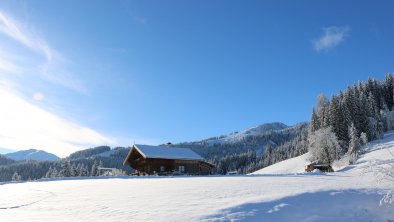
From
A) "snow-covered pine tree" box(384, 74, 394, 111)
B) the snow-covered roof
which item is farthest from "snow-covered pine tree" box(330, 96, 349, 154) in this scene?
the snow-covered roof

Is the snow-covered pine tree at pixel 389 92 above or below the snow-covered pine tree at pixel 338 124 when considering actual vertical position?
above

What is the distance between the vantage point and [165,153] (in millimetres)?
55906

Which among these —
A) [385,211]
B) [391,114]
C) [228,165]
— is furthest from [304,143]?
[385,211]

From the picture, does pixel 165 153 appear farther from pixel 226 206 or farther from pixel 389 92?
pixel 389 92

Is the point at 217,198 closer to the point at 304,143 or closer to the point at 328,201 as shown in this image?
the point at 328,201

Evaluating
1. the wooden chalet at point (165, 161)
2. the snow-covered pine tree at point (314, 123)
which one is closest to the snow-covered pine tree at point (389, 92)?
the snow-covered pine tree at point (314, 123)

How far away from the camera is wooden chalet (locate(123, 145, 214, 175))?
54781 mm

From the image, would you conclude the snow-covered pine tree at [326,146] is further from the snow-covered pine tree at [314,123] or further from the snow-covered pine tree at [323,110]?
the snow-covered pine tree at [314,123]

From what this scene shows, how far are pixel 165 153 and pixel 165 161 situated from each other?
116cm

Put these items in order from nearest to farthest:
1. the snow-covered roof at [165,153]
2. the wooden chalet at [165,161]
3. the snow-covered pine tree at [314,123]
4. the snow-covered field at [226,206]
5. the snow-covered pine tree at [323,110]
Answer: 1. the snow-covered field at [226,206]
2. the snow-covered roof at [165,153]
3. the wooden chalet at [165,161]
4. the snow-covered pine tree at [323,110]
5. the snow-covered pine tree at [314,123]

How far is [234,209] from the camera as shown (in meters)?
13.6

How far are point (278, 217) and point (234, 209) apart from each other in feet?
5.11

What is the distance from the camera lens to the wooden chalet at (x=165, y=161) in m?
54.8

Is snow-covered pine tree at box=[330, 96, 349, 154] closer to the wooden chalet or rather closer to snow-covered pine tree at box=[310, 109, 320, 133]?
snow-covered pine tree at box=[310, 109, 320, 133]
